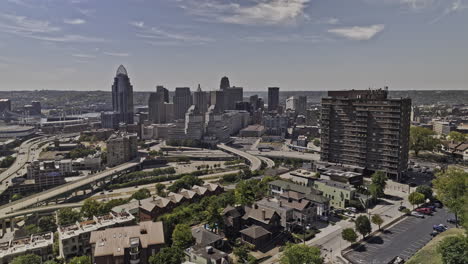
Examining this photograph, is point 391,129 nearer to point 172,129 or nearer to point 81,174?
point 81,174

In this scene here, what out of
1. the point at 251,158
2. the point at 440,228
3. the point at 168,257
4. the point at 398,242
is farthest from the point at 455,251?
the point at 251,158

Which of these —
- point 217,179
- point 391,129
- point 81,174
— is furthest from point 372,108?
point 81,174

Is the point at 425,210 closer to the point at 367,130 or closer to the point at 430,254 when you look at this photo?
the point at 430,254

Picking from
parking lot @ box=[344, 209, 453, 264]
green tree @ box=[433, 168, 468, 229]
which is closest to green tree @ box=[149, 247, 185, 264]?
parking lot @ box=[344, 209, 453, 264]

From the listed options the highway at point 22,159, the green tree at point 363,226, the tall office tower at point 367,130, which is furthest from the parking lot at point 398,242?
the highway at point 22,159

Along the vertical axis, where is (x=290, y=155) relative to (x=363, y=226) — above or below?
below

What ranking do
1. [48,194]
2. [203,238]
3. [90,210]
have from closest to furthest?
[203,238], [90,210], [48,194]

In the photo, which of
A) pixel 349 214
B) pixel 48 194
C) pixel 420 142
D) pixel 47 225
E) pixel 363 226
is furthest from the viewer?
pixel 420 142
